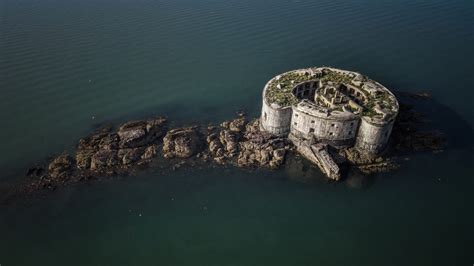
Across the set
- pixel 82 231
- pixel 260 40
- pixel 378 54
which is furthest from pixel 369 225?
pixel 260 40

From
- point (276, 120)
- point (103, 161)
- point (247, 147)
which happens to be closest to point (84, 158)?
point (103, 161)

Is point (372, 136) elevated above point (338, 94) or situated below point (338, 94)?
below

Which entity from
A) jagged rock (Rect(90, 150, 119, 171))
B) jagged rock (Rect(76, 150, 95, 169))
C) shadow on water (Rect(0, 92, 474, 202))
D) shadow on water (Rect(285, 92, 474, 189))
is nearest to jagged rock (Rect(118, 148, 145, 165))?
jagged rock (Rect(90, 150, 119, 171))

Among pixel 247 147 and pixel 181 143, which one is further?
pixel 181 143

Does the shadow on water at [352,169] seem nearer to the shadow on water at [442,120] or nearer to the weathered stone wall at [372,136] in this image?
the shadow on water at [442,120]

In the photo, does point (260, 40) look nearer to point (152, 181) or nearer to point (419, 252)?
point (152, 181)

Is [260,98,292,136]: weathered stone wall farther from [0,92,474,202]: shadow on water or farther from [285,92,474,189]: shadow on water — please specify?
[285,92,474,189]: shadow on water

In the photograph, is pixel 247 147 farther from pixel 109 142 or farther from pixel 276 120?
pixel 109 142

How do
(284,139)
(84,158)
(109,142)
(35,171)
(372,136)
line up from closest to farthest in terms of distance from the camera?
(372,136)
(35,171)
(84,158)
(284,139)
(109,142)
